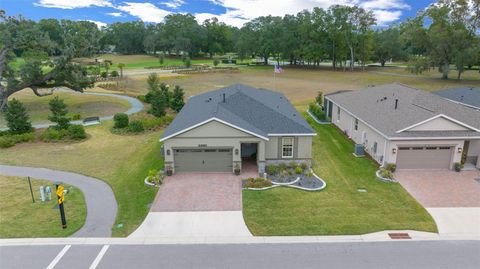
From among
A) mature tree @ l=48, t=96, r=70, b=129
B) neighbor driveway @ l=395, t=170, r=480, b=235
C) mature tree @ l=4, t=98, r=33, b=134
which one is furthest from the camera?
mature tree @ l=48, t=96, r=70, b=129

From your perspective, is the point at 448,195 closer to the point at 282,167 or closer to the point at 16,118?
the point at 282,167

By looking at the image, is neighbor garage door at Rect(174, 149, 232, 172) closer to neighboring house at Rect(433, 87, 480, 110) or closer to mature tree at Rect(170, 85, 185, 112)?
mature tree at Rect(170, 85, 185, 112)

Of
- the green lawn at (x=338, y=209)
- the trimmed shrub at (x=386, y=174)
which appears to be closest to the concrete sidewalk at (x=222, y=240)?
the green lawn at (x=338, y=209)

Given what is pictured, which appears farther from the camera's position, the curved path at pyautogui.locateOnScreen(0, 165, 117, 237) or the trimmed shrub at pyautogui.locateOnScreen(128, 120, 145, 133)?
the trimmed shrub at pyautogui.locateOnScreen(128, 120, 145, 133)

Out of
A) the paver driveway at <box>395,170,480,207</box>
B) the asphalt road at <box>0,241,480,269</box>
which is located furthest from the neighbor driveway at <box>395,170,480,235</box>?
the asphalt road at <box>0,241,480,269</box>

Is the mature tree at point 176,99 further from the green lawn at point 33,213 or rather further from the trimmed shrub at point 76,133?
the green lawn at point 33,213

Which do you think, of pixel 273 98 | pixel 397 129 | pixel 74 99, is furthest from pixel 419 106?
pixel 74 99
